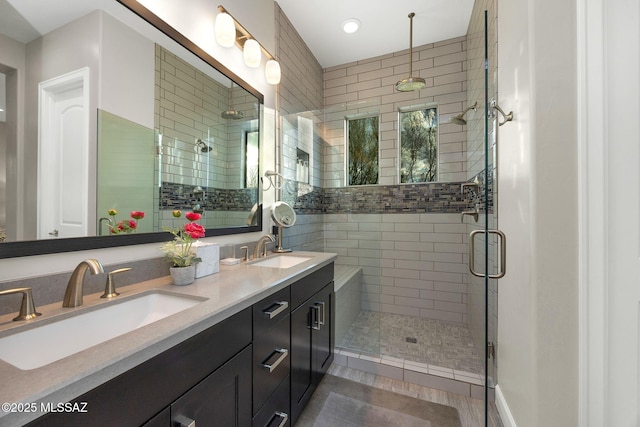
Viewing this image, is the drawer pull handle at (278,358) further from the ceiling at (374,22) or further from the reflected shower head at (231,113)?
the ceiling at (374,22)

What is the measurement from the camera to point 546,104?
1062 mm

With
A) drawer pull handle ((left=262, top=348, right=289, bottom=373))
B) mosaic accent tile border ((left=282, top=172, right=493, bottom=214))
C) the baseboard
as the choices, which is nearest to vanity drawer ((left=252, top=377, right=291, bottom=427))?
drawer pull handle ((left=262, top=348, right=289, bottom=373))

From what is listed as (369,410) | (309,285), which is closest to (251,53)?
(309,285)

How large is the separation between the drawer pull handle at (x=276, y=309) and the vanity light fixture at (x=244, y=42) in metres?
1.65

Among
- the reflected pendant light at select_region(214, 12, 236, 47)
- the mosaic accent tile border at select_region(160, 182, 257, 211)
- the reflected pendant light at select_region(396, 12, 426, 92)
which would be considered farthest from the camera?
the reflected pendant light at select_region(396, 12, 426, 92)

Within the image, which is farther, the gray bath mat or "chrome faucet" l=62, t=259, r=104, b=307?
the gray bath mat

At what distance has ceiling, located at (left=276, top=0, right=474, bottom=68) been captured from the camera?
226 centimetres

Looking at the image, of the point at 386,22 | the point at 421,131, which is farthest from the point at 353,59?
the point at 421,131

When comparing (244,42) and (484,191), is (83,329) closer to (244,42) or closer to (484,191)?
(244,42)

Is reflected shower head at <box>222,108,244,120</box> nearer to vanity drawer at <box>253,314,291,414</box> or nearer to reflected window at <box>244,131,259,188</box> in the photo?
reflected window at <box>244,131,259,188</box>

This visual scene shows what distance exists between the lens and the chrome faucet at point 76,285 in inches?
32.7

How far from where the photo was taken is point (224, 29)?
162 cm

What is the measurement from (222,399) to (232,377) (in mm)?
69

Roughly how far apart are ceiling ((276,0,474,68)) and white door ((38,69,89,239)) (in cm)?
205
